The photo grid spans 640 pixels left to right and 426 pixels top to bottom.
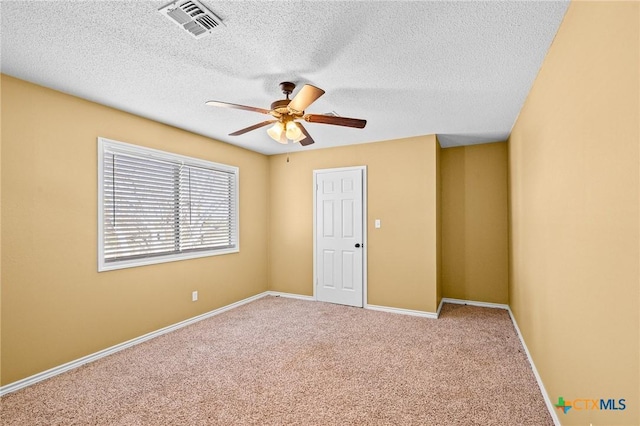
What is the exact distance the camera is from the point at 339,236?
4.86 meters

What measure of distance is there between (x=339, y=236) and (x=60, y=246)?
3.35m

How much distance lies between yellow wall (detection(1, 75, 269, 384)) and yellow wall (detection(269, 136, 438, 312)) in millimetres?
2044

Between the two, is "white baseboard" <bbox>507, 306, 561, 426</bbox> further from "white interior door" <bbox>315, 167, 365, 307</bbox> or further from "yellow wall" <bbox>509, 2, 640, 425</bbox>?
"white interior door" <bbox>315, 167, 365, 307</bbox>

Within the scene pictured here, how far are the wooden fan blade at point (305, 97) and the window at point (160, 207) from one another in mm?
2037

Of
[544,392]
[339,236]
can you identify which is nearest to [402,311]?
[339,236]

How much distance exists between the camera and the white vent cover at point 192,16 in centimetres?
164

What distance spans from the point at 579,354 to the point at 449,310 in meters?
2.97

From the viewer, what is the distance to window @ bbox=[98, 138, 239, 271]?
3127mm

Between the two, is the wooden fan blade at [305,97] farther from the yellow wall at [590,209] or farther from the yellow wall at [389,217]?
the yellow wall at [389,217]

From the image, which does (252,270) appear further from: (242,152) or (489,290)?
(489,290)

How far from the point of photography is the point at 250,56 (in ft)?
7.06

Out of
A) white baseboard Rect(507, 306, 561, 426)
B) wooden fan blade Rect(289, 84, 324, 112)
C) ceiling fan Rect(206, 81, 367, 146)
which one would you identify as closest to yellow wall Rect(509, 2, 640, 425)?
white baseboard Rect(507, 306, 561, 426)

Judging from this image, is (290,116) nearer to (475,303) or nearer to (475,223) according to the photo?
(475,223)

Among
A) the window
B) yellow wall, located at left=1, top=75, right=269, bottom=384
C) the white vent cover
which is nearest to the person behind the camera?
the white vent cover
